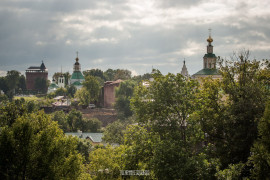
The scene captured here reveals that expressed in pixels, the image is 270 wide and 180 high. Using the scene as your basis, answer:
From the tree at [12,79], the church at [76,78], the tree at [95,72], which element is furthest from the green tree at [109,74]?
the tree at [12,79]

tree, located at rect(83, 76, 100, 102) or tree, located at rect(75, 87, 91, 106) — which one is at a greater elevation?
tree, located at rect(83, 76, 100, 102)

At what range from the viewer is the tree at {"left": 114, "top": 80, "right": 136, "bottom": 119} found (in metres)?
75.4

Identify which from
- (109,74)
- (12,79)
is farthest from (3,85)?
(109,74)

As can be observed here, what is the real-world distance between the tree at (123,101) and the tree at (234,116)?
52.4 m

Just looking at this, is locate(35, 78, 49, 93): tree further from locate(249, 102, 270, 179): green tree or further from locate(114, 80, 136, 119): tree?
locate(249, 102, 270, 179): green tree

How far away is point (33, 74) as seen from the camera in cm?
18050

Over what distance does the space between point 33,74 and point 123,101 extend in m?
112

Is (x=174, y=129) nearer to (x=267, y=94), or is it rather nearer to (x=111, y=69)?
A: (x=267, y=94)

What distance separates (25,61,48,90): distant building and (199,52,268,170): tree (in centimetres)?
15621

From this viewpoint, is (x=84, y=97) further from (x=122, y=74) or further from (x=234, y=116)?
(x=234, y=116)

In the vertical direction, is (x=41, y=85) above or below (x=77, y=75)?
below

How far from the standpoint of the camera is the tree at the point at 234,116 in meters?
19.5

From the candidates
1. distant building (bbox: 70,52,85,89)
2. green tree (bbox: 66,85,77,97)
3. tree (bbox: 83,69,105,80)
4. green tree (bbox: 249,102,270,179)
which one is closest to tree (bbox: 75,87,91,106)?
green tree (bbox: 66,85,77,97)

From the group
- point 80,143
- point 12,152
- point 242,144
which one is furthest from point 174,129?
point 80,143
